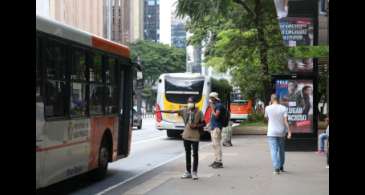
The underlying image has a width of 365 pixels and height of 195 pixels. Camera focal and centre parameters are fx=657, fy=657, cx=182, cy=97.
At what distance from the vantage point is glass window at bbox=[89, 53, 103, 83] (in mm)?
12210

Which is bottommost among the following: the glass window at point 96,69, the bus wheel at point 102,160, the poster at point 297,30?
the bus wheel at point 102,160

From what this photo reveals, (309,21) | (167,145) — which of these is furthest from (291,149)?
(167,145)

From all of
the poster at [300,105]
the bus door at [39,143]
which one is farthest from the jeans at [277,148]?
the poster at [300,105]

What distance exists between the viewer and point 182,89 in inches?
1126

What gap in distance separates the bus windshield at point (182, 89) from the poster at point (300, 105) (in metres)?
8.90

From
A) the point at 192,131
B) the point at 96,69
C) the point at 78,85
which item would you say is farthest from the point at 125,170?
the point at 78,85

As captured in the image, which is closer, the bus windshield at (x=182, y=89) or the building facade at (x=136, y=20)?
the bus windshield at (x=182, y=89)

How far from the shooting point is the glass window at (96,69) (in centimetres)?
1221

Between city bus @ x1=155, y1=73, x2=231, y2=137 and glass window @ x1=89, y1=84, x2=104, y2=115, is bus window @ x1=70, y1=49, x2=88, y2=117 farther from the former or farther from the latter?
city bus @ x1=155, y1=73, x2=231, y2=137

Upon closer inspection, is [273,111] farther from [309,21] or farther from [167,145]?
[167,145]

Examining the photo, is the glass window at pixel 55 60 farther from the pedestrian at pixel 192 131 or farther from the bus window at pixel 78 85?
the pedestrian at pixel 192 131

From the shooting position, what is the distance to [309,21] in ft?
64.4

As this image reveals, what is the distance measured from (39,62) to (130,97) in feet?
18.5
